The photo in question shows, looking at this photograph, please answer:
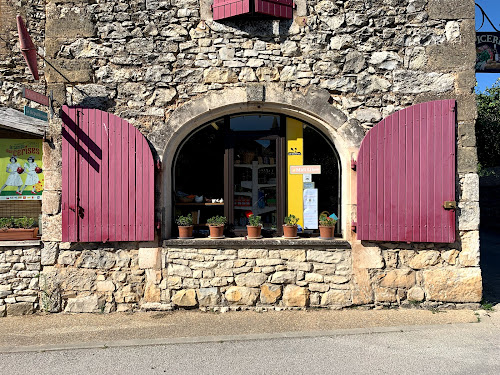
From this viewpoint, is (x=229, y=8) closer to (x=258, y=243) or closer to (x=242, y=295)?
(x=258, y=243)

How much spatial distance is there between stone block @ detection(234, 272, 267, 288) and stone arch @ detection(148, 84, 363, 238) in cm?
114

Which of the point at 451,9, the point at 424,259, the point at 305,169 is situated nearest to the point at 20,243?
the point at 305,169

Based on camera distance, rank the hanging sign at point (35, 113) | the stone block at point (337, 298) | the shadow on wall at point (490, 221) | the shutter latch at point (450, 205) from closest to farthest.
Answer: the hanging sign at point (35, 113) → the shutter latch at point (450, 205) → the stone block at point (337, 298) → the shadow on wall at point (490, 221)

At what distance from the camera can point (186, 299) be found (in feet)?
16.3

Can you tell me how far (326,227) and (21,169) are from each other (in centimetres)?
422

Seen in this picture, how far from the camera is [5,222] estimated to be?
5156 millimetres

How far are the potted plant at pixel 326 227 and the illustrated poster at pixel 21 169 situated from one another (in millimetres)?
3853

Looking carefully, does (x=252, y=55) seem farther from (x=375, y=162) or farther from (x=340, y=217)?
(x=340, y=217)

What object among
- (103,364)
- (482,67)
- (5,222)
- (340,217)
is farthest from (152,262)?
(482,67)

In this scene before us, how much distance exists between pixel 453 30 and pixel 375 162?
195 centimetres

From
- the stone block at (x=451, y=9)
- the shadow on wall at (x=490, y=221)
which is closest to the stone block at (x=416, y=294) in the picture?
the shadow on wall at (x=490, y=221)

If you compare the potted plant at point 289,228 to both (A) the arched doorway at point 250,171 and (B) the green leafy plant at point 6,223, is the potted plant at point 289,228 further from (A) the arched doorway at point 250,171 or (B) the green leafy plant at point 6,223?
(B) the green leafy plant at point 6,223

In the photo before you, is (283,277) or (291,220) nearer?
(283,277)

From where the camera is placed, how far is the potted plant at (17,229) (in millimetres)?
5051
